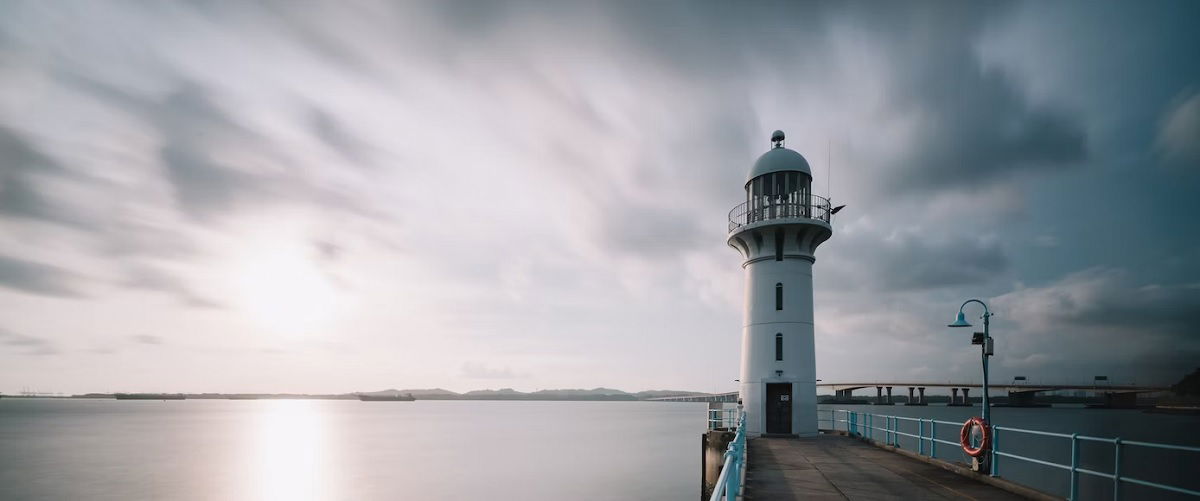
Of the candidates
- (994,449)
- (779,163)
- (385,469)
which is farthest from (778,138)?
(385,469)

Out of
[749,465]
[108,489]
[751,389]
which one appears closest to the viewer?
[749,465]

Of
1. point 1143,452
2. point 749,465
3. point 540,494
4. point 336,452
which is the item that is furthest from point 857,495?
point 1143,452

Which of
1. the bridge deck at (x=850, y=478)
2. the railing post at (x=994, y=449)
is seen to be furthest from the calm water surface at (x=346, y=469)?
the railing post at (x=994, y=449)

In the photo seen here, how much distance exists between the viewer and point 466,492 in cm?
3881

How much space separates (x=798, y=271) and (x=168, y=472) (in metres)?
47.9

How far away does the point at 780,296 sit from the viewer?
1010 inches

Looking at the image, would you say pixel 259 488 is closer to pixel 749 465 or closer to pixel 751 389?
pixel 751 389

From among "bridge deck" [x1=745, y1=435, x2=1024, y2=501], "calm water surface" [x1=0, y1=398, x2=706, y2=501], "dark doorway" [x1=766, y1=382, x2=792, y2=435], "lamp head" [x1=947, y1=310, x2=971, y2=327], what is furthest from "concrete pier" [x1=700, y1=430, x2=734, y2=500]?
"calm water surface" [x1=0, y1=398, x2=706, y2=501]

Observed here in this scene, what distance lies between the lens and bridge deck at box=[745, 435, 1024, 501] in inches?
470

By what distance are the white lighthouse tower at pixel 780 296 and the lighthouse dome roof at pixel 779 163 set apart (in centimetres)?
4

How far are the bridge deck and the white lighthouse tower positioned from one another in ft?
16.8

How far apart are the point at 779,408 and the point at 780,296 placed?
15.4ft

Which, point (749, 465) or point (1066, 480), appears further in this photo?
point (1066, 480)

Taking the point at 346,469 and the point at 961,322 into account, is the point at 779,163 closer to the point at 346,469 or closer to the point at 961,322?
the point at 961,322
